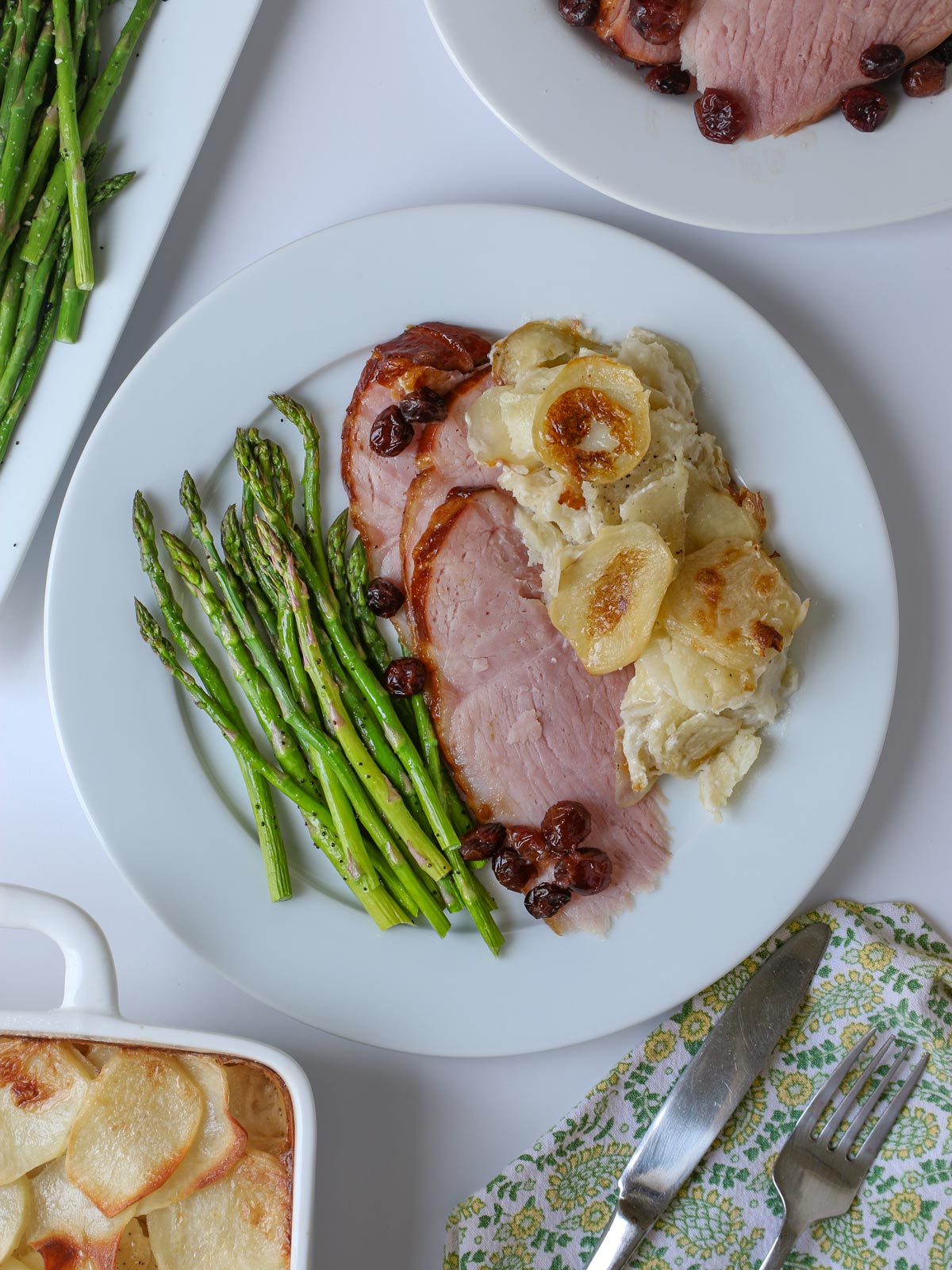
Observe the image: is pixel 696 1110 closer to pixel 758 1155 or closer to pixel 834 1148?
pixel 758 1155

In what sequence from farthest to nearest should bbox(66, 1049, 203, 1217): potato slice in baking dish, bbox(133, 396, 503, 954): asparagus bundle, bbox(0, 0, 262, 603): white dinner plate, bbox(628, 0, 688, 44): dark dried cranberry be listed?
1. bbox(0, 0, 262, 603): white dinner plate
2. bbox(133, 396, 503, 954): asparagus bundle
3. bbox(628, 0, 688, 44): dark dried cranberry
4. bbox(66, 1049, 203, 1217): potato slice in baking dish

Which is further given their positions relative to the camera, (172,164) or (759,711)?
(172,164)

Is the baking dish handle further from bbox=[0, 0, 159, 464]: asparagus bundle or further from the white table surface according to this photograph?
bbox=[0, 0, 159, 464]: asparagus bundle

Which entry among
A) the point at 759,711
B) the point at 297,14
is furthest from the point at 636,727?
the point at 297,14

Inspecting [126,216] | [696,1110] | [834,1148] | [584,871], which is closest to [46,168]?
[126,216]

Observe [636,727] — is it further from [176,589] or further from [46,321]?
[46,321]

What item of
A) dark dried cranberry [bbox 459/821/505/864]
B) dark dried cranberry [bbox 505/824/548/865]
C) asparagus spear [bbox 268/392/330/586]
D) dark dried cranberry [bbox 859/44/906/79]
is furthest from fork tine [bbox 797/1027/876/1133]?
dark dried cranberry [bbox 859/44/906/79]

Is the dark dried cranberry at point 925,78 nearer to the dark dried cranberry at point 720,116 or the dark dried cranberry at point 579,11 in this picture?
the dark dried cranberry at point 720,116

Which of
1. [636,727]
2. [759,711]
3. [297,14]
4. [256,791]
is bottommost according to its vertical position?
[256,791]
